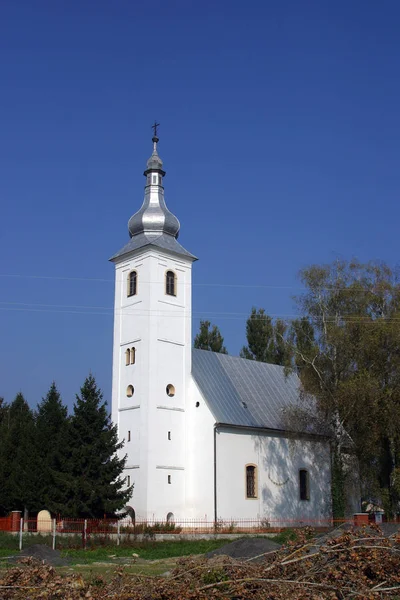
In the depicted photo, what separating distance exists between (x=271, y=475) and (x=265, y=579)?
25.5 meters

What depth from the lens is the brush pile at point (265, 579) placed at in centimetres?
873

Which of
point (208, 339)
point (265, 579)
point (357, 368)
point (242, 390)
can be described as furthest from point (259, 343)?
point (265, 579)

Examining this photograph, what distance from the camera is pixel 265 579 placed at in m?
9.34

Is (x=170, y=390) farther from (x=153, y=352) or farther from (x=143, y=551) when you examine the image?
(x=143, y=551)

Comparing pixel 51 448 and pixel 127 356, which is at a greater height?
pixel 127 356

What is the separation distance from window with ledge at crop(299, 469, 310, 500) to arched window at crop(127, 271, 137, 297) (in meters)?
12.3

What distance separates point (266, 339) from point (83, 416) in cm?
2889

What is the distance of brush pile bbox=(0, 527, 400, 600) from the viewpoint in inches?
344

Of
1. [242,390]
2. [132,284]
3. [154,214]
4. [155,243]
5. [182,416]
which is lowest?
[182,416]

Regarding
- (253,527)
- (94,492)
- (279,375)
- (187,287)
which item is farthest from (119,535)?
(279,375)

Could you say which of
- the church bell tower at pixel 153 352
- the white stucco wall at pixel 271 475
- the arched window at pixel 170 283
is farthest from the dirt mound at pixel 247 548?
the arched window at pixel 170 283

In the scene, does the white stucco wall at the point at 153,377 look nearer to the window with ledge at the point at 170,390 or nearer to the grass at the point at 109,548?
the window with ledge at the point at 170,390

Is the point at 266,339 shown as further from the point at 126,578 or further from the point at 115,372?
the point at 126,578

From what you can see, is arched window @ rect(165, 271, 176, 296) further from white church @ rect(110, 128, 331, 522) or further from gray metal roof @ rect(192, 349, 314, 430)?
gray metal roof @ rect(192, 349, 314, 430)
